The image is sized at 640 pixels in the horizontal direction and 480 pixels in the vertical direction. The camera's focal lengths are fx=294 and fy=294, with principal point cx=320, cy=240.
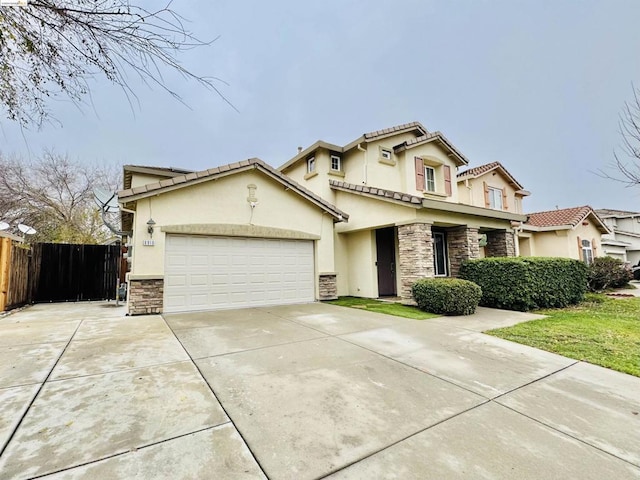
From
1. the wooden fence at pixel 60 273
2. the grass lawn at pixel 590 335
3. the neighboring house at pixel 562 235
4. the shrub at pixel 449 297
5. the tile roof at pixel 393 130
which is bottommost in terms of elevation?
the grass lawn at pixel 590 335

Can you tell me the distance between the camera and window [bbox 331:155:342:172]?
13.6m

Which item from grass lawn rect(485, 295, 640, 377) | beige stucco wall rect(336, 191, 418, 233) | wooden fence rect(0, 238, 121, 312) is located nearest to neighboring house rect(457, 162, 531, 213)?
beige stucco wall rect(336, 191, 418, 233)

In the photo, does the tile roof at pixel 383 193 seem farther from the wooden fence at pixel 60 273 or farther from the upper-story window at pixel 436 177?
the wooden fence at pixel 60 273

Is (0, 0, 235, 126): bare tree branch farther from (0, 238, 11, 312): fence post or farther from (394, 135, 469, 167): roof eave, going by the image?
(394, 135, 469, 167): roof eave

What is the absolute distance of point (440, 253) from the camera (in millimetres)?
12453

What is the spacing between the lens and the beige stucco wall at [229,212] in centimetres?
796

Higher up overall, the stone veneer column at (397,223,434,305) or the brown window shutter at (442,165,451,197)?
the brown window shutter at (442,165,451,197)

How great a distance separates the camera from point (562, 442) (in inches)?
94.0

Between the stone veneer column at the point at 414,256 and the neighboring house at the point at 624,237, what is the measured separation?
66.0 feet

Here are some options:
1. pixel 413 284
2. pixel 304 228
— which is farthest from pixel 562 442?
pixel 304 228

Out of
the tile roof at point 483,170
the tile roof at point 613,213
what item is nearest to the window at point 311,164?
the tile roof at point 483,170

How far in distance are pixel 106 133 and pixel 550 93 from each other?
56.1 ft

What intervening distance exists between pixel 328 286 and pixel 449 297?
14.3ft

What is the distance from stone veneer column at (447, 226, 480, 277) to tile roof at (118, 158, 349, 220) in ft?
14.5
